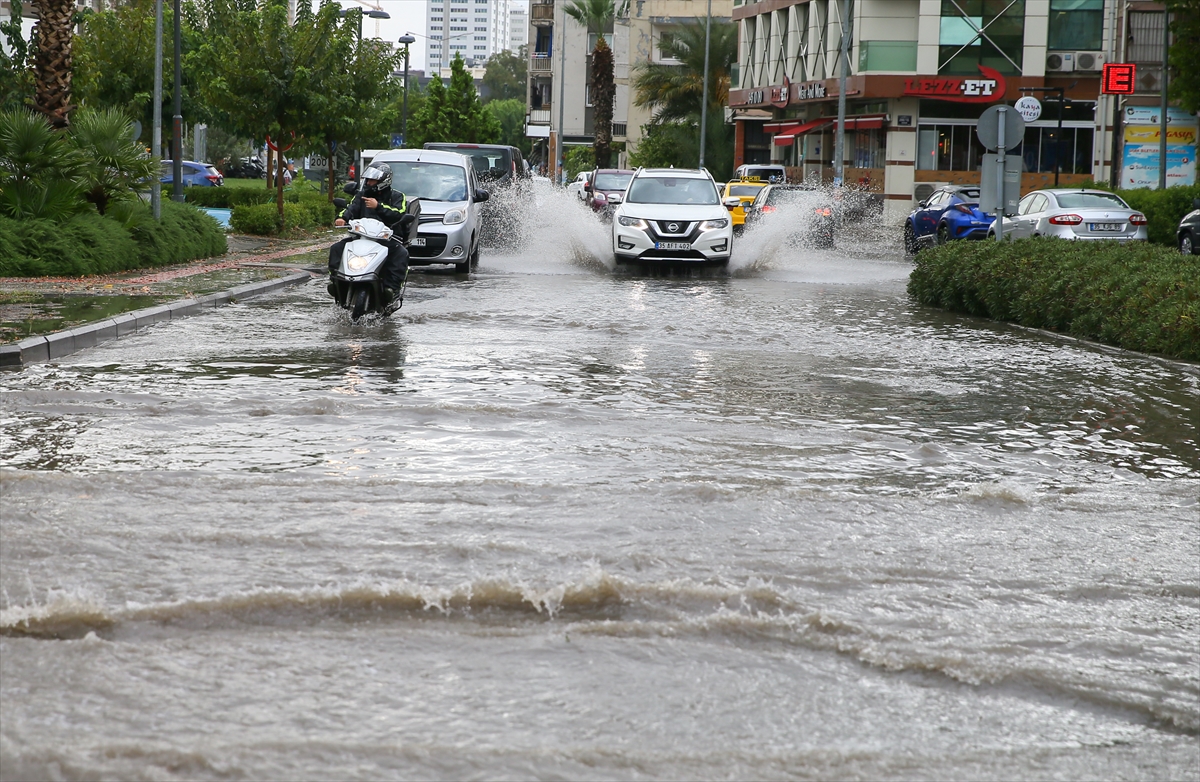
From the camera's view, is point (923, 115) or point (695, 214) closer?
point (695, 214)

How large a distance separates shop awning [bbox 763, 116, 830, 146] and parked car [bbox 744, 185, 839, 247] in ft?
76.4

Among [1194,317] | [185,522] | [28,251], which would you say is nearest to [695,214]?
[28,251]

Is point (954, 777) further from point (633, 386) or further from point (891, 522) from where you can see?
point (633, 386)

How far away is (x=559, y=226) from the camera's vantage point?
28094 millimetres

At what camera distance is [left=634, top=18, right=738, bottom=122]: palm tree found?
70875mm

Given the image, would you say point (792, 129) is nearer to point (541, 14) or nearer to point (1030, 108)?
point (1030, 108)

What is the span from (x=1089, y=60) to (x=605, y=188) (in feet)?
67.3

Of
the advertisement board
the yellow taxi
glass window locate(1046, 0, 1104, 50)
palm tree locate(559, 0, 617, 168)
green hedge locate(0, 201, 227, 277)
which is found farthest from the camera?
palm tree locate(559, 0, 617, 168)

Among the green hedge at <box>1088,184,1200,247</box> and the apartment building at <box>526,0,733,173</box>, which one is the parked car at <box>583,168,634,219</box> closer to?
the green hedge at <box>1088,184,1200,247</box>

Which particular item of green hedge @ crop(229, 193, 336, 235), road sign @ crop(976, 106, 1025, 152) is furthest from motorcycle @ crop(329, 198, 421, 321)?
green hedge @ crop(229, 193, 336, 235)

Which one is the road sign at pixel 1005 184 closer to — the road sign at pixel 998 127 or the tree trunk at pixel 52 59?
the road sign at pixel 998 127

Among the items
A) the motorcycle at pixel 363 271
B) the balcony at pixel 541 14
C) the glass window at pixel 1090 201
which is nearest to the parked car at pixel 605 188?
the glass window at pixel 1090 201

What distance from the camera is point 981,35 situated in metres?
48.7

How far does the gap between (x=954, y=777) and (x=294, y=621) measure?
2.22 metres
